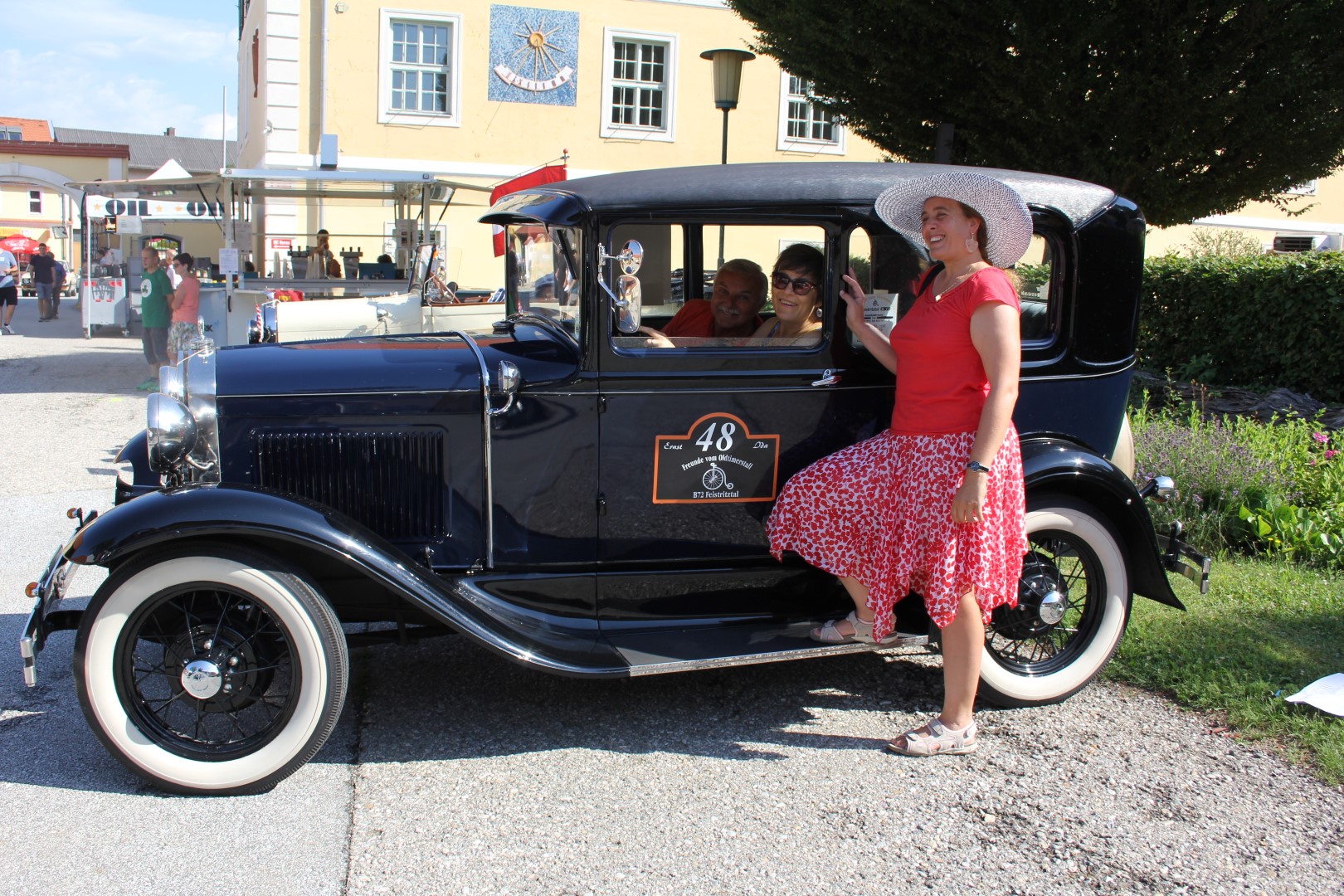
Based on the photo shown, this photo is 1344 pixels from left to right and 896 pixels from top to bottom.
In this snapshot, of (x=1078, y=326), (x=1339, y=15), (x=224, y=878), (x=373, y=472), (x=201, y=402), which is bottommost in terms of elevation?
(x=224, y=878)

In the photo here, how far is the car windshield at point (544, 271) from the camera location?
3490mm

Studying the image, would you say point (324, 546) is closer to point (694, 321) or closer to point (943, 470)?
point (694, 321)

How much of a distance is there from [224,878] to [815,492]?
1.97m

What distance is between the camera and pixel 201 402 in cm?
327

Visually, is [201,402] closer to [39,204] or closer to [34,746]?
[34,746]

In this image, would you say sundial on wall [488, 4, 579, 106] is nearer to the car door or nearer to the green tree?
the green tree

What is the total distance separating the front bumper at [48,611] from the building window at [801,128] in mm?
17825

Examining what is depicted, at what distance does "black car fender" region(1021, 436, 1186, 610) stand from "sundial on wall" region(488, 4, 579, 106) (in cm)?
1658

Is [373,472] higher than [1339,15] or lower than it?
lower

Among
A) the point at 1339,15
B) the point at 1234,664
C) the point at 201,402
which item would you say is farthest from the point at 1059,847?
the point at 1339,15

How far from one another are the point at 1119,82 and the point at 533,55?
13.1 meters

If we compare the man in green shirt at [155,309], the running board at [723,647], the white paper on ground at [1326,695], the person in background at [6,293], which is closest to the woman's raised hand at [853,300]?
the running board at [723,647]

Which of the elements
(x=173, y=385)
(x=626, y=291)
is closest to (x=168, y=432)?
(x=173, y=385)

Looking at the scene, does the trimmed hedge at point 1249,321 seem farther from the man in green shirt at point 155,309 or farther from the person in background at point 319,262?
the man in green shirt at point 155,309
